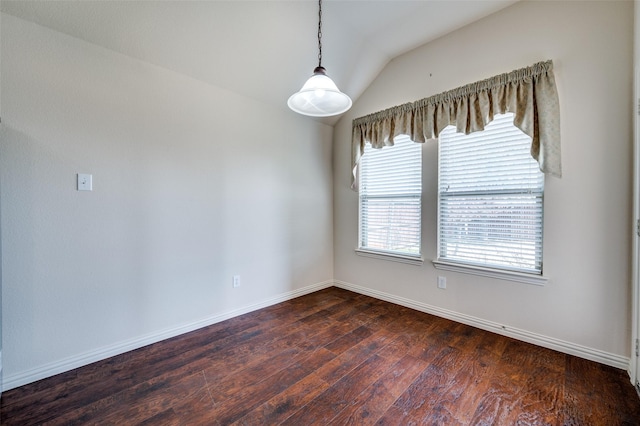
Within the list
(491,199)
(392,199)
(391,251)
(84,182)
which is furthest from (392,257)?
(84,182)

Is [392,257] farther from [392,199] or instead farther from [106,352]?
[106,352]

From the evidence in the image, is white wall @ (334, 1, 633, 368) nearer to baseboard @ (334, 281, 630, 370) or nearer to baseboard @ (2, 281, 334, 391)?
baseboard @ (334, 281, 630, 370)

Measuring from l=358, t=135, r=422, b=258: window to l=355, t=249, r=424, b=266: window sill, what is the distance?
27mm

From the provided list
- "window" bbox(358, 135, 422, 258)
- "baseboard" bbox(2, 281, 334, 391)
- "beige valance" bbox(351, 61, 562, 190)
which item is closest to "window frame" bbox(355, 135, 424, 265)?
"window" bbox(358, 135, 422, 258)

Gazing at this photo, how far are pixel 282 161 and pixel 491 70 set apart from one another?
2.28 m

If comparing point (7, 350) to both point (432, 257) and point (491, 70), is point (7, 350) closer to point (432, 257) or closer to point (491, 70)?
point (432, 257)

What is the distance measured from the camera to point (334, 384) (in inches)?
68.6

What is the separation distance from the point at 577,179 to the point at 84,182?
12.2 ft

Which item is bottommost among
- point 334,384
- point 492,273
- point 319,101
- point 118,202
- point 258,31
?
point 334,384

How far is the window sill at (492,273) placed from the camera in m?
2.20

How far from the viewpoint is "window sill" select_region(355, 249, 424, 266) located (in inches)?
116

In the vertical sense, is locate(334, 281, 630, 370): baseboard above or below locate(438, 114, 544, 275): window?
below

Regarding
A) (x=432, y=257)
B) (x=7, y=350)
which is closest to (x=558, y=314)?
(x=432, y=257)

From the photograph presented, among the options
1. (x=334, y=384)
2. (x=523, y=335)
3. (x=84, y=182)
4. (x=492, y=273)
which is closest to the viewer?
(x=334, y=384)
